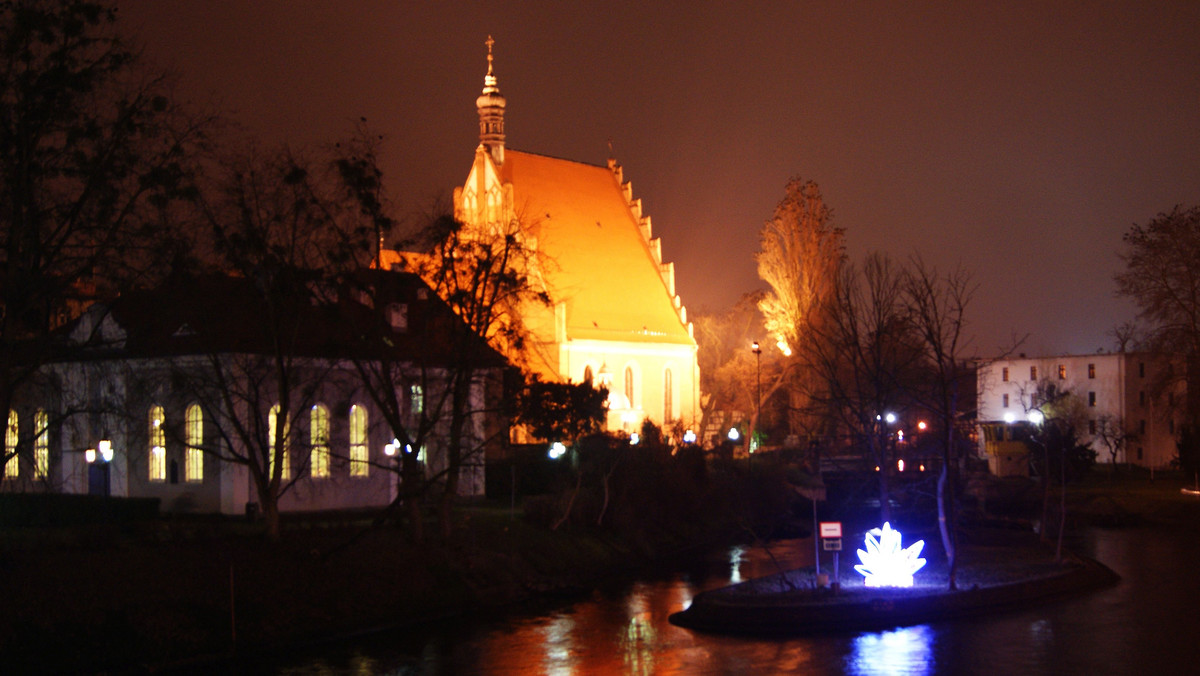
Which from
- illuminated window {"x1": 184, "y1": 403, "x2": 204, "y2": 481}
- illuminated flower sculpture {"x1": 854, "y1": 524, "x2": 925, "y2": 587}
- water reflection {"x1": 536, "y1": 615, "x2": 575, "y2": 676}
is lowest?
water reflection {"x1": 536, "y1": 615, "x2": 575, "y2": 676}

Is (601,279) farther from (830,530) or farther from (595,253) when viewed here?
(830,530)

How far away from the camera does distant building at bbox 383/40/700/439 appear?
253ft

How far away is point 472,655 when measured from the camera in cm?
2088

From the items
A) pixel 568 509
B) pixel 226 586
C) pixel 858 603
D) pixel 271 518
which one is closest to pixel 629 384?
pixel 568 509

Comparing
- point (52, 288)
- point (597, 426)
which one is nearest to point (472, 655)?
point (52, 288)

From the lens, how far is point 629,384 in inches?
3182

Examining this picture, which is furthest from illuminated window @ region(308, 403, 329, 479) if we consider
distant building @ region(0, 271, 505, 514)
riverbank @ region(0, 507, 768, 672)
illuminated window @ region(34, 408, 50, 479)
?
illuminated window @ region(34, 408, 50, 479)

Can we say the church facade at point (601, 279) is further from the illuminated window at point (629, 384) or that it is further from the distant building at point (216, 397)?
the distant building at point (216, 397)

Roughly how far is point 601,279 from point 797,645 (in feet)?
205

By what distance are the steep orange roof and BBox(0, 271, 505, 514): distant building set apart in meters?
35.5

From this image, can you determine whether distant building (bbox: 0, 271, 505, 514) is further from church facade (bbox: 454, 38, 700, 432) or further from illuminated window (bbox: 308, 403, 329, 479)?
church facade (bbox: 454, 38, 700, 432)

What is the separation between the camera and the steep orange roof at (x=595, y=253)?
78750mm

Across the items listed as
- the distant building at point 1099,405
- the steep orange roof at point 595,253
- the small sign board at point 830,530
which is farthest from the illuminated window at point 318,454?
the distant building at point 1099,405

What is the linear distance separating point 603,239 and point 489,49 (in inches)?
665
